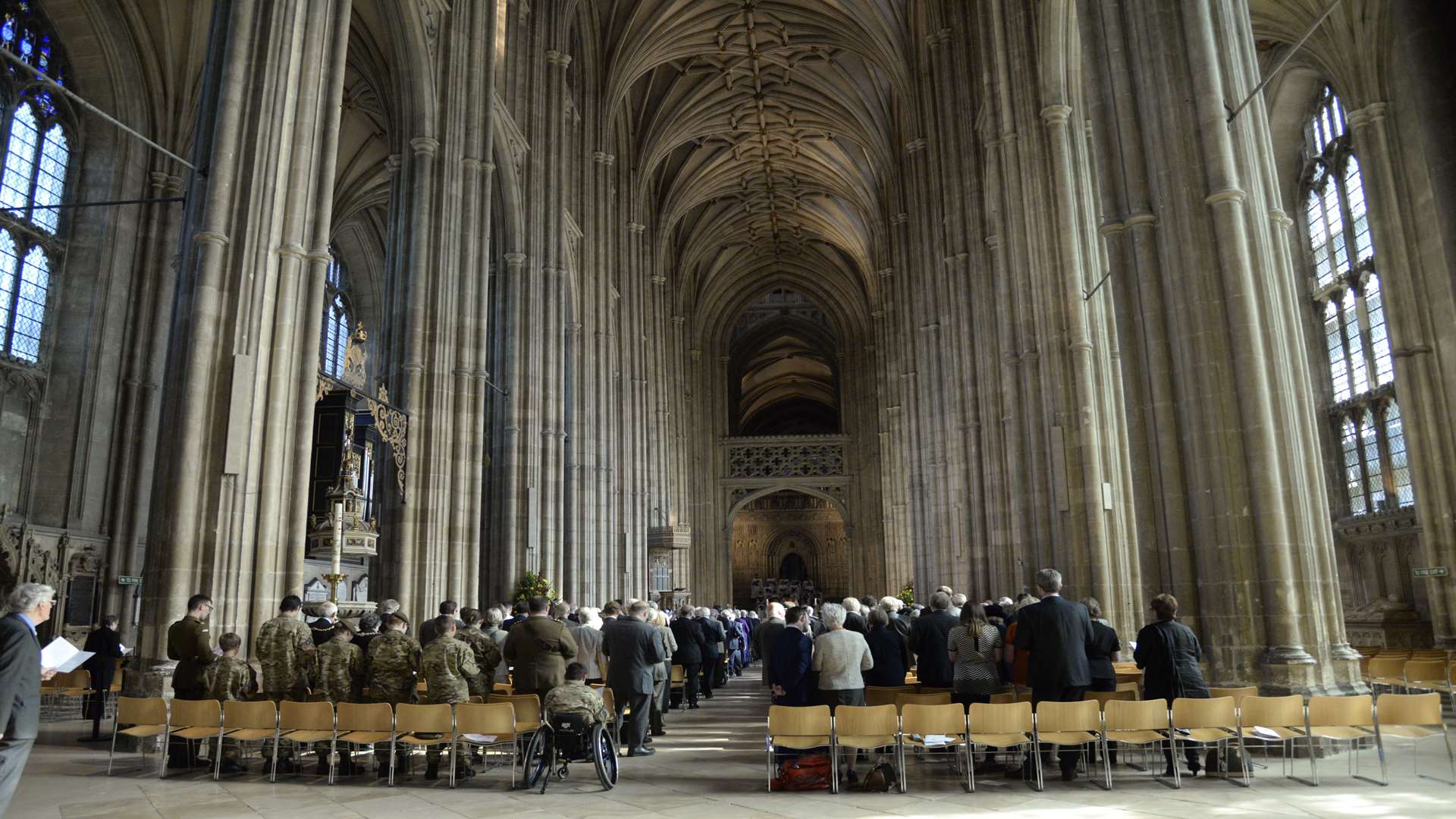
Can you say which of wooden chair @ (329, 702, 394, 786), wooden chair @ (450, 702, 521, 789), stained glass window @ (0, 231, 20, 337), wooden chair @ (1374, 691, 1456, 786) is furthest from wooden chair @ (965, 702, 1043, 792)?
stained glass window @ (0, 231, 20, 337)

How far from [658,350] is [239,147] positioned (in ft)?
90.6

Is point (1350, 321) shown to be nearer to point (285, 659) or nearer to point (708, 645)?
point (708, 645)

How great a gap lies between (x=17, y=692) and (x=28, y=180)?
57.1 feet

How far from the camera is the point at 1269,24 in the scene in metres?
20.0

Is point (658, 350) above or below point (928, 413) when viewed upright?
above

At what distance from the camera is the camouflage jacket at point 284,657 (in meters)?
7.75

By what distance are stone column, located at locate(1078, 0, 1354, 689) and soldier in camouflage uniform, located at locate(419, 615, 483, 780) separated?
6.54 metres

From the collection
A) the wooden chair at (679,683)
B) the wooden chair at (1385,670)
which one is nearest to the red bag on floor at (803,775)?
the wooden chair at (679,683)

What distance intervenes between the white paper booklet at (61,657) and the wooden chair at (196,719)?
10.1 feet

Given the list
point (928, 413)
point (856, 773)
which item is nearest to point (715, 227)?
point (928, 413)

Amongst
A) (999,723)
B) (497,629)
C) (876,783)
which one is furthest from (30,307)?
(999,723)

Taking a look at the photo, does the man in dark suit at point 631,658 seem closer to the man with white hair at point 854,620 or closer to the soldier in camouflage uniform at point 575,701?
the soldier in camouflage uniform at point 575,701

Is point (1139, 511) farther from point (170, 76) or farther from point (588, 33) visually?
point (588, 33)

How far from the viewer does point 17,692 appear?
13.6 feet
